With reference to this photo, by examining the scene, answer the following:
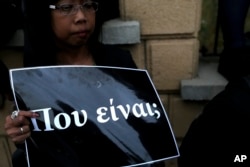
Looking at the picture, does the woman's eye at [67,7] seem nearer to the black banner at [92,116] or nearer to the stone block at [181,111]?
the black banner at [92,116]

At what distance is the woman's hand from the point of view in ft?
4.53

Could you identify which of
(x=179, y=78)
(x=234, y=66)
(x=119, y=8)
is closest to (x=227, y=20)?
(x=234, y=66)

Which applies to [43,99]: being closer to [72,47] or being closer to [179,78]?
[72,47]

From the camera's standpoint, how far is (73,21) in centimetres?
160

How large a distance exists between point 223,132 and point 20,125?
0.87 metres

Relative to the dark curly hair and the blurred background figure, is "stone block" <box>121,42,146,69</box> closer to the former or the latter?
the blurred background figure

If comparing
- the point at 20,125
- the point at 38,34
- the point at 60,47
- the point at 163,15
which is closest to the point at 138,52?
the point at 163,15

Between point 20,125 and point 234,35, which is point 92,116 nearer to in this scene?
point 20,125

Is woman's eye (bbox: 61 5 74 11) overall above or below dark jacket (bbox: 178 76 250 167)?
above

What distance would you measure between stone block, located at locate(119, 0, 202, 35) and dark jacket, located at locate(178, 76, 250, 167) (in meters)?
1.07

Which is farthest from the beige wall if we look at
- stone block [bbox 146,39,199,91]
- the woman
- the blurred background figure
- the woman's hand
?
the woman's hand

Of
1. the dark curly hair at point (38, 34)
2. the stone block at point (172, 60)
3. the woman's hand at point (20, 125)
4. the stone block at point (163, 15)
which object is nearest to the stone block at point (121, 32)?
the stone block at point (163, 15)

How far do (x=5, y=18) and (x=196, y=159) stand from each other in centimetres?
159

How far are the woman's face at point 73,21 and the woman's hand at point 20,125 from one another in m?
0.45
